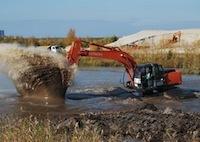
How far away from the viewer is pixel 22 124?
1133 cm

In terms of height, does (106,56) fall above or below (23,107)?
above

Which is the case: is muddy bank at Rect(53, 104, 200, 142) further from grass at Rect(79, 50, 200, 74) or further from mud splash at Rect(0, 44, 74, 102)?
grass at Rect(79, 50, 200, 74)

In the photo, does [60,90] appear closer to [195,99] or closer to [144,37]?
Result: [195,99]

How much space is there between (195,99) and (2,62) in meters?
9.54

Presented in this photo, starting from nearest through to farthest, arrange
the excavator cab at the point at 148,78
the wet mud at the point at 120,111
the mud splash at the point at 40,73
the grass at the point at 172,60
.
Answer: the wet mud at the point at 120,111 → the mud splash at the point at 40,73 → the excavator cab at the point at 148,78 → the grass at the point at 172,60

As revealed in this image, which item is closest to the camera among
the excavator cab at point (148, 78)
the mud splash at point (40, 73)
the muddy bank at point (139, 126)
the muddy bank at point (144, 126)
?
the muddy bank at point (139, 126)

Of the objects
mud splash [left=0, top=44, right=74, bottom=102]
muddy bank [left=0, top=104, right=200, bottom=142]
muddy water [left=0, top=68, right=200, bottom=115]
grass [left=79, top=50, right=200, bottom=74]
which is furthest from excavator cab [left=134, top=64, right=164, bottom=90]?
grass [left=79, top=50, right=200, bottom=74]

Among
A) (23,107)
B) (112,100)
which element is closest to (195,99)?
(112,100)

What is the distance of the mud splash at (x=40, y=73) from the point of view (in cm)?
2731

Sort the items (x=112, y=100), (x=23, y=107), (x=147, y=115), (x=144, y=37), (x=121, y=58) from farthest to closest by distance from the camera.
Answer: (x=144, y=37), (x=121, y=58), (x=112, y=100), (x=23, y=107), (x=147, y=115)

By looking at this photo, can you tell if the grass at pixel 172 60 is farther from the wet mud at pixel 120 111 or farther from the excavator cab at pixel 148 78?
the excavator cab at pixel 148 78

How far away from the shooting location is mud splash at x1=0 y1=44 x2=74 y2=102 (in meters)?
27.3

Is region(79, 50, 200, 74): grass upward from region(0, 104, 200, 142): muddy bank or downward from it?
upward

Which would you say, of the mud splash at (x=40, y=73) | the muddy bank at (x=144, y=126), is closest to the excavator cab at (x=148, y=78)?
the mud splash at (x=40, y=73)
